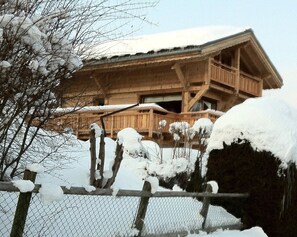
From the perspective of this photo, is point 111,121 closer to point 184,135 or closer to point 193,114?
point 193,114

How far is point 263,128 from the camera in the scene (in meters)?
8.74

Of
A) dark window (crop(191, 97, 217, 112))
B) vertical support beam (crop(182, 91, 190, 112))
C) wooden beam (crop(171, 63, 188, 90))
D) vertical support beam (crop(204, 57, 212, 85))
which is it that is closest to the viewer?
wooden beam (crop(171, 63, 188, 90))

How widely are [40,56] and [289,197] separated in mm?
5305

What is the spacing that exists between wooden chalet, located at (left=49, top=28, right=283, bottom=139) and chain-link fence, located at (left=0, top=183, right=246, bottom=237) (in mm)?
9780

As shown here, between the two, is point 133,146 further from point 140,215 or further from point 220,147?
point 140,215

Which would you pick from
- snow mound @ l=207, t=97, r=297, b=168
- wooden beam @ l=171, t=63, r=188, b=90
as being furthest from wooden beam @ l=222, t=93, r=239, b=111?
snow mound @ l=207, t=97, r=297, b=168

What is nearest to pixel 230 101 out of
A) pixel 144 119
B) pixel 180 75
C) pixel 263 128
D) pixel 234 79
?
pixel 234 79

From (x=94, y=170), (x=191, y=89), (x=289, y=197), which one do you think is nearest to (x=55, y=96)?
(x=94, y=170)

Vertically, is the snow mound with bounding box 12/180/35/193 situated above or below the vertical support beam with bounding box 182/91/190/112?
below

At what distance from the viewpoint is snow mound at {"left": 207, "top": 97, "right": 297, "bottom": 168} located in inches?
334

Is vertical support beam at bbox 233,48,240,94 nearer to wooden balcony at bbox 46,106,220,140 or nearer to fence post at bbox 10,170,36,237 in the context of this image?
wooden balcony at bbox 46,106,220,140

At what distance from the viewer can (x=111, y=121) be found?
20.4 metres

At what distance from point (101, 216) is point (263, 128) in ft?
12.5

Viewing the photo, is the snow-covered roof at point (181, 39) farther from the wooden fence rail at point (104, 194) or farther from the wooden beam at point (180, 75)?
the wooden fence rail at point (104, 194)
